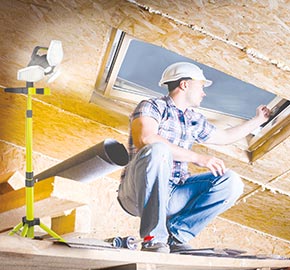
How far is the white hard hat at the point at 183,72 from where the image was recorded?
103 inches

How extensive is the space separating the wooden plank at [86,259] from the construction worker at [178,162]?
0.57ft

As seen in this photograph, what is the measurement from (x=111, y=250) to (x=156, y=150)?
1.78 feet

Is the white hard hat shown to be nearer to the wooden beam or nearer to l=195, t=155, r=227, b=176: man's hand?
l=195, t=155, r=227, b=176: man's hand

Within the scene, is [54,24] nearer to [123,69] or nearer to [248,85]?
[123,69]

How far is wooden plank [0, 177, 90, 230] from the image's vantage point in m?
1.86

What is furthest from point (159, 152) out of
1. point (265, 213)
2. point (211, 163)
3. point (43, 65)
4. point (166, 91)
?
point (265, 213)

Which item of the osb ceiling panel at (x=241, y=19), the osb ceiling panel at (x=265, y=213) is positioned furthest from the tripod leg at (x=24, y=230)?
the osb ceiling panel at (x=265, y=213)

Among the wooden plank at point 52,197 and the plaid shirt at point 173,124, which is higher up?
the plaid shirt at point 173,124

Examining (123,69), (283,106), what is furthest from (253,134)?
(123,69)

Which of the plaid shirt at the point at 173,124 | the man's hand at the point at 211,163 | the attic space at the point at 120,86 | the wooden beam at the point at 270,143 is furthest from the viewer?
the wooden beam at the point at 270,143

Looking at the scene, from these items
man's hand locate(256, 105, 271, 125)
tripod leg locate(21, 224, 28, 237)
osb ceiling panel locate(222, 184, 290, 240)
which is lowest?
tripod leg locate(21, 224, 28, 237)

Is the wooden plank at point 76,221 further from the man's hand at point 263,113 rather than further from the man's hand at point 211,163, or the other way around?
the man's hand at point 263,113

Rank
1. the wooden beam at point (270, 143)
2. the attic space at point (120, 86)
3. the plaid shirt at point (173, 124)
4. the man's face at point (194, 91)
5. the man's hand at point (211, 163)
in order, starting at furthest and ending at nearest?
the wooden beam at point (270, 143), the man's face at point (194, 91), the plaid shirt at point (173, 124), the man's hand at point (211, 163), the attic space at point (120, 86)

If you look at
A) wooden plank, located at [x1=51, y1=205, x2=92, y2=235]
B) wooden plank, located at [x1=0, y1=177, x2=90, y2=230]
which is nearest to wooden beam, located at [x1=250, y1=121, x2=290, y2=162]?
wooden plank, located at [x1=51, y1=205, x2=92, y2=235]
